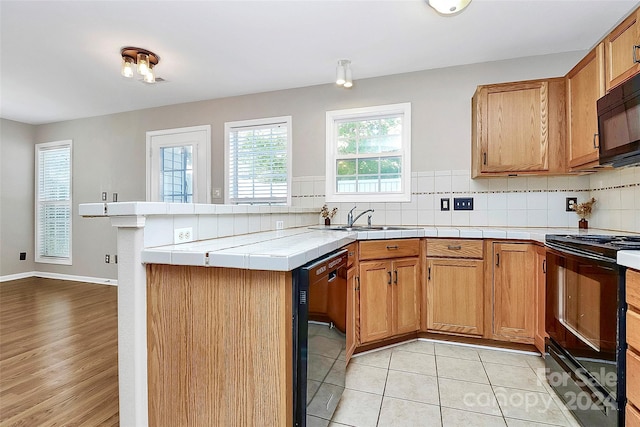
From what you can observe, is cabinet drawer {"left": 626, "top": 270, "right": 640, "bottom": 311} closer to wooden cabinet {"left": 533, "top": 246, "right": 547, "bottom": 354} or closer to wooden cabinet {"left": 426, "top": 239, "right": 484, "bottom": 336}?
wooden cabinet {"left": 533, "top": 246, "right": 547, "bottom": 354}

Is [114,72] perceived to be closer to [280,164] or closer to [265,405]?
[280,164]

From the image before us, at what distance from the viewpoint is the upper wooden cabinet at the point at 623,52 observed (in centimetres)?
168

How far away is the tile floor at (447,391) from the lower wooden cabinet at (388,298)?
19 cm

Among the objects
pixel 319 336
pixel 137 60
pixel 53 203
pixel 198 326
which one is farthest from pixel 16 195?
pixel 319 336

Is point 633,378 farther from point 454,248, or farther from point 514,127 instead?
point 514,127

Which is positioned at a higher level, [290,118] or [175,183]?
[290,118]

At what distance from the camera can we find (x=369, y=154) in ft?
10.7

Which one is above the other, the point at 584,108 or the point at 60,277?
Answer: the point at 584,108

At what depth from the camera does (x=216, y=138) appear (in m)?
3.86

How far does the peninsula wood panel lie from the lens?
3.60ft

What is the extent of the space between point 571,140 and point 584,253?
134cm

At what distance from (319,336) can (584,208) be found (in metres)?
2.61

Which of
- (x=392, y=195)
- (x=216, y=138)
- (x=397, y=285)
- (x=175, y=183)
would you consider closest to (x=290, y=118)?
(x=216, y=138)

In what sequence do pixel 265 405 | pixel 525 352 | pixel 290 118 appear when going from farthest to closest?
1. pixel 290 118
2. pixel 525 352
3. pixel 265 405
